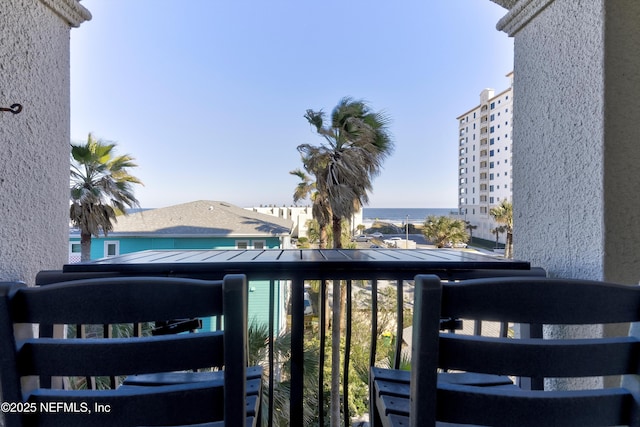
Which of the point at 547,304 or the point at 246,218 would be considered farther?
the point at 246,218

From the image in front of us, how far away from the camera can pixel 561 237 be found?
3.84ft

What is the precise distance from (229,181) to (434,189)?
16.4 meters

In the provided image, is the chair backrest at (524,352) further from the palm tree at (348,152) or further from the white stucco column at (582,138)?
the palm tree at (348,152)

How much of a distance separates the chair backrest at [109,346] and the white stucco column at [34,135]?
64 cm

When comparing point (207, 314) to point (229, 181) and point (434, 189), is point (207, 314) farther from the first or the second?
point (434, 189)

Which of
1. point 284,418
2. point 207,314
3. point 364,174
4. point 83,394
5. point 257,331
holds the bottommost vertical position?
point 284,418

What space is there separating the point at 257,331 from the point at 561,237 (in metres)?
3.88

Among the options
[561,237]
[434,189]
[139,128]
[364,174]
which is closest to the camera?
[561,237]

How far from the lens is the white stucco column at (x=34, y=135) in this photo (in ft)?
3.34

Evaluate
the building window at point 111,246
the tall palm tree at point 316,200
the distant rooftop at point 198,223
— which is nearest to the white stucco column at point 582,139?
the tall palm tree at point 316,200

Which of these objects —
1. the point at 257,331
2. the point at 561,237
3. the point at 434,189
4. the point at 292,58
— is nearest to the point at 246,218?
the point at 257,331

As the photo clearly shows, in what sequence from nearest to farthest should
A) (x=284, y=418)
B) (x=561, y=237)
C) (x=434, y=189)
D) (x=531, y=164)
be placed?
(x=561, y=237) → (x=531, y=164) → (x=284, y=418) → (x=434, y=189)

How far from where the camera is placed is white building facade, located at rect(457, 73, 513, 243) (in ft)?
76.5

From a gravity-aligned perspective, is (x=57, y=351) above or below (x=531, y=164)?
below
